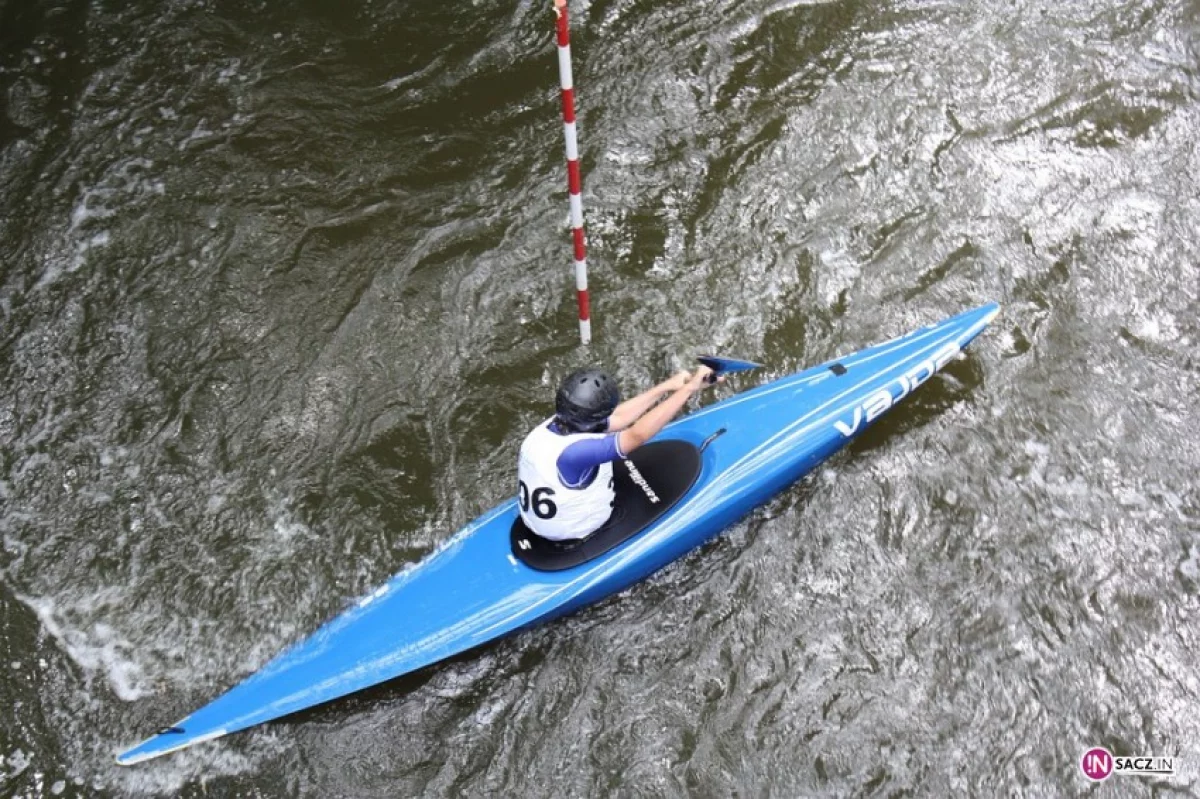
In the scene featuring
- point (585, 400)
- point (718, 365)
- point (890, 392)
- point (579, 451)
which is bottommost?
point (890, 392)

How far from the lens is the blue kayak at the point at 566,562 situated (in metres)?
3.54

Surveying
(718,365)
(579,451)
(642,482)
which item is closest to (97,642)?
(579,451)

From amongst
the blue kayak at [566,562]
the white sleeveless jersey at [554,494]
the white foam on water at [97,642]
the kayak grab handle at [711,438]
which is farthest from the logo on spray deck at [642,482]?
the white foam on water at [97,642]

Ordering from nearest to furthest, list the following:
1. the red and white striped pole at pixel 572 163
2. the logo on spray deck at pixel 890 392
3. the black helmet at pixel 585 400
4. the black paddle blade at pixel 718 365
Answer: the black helmet at pixel 585 400, the red and white striped pole at pixel 572 163, the black paddle blade at pixel 718 365, the logo on spray deck at pixel 890 392

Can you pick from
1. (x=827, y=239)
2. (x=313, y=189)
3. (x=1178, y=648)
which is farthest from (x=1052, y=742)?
(x=313, y=189)

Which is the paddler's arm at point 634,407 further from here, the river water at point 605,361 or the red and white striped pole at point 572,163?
the red and white striped pole at point 572,163

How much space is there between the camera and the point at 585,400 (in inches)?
136

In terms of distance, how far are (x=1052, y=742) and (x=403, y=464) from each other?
289 cm

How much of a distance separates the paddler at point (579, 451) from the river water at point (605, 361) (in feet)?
1.73

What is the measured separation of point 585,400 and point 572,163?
1.31m

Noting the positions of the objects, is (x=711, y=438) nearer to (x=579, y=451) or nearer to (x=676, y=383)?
(x=676, y=383)

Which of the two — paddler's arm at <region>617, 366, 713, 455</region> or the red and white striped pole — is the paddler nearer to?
paddler's arm at <region>617, 366, 713, 455</region>

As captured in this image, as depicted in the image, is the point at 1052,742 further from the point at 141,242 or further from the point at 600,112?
the point at 141,242

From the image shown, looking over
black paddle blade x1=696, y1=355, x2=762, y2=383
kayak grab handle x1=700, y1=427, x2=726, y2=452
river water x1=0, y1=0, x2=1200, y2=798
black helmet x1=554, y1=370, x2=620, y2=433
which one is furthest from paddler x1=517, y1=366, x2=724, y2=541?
river water x1=0, y1=0, x2=1200, y2=798
